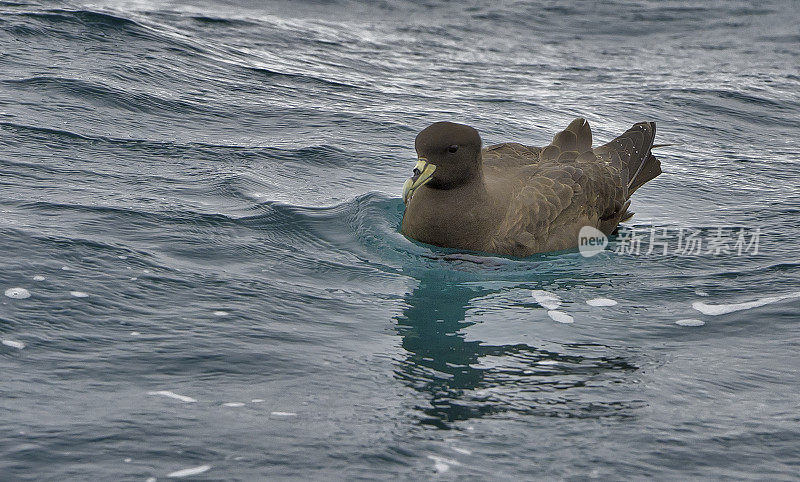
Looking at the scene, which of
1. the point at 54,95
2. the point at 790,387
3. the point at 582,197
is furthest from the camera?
the point at 54,95

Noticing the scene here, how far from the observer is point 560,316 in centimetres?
606

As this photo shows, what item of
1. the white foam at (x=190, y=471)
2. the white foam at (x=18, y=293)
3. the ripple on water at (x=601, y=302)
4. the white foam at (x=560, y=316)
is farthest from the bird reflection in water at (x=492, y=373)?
the white foam at (x=18, y=293)

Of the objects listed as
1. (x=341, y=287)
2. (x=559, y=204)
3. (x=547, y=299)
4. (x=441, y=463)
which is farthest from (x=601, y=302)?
(x=441, y=463)

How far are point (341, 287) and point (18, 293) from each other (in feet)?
6.18

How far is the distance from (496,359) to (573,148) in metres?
2.96

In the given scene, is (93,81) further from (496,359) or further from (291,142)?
(496,359)

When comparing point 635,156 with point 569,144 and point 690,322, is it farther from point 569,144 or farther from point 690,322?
point 690,322

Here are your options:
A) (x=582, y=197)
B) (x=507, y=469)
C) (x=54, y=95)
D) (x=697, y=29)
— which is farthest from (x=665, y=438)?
(x=697, y=29)

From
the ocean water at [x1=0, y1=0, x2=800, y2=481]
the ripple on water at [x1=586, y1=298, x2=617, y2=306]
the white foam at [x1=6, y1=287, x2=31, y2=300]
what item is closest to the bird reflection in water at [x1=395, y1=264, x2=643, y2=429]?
the ocean water at [x1=0, y1=0, x2=800, y2=481]

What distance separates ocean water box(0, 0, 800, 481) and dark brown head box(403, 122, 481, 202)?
538 millimetres

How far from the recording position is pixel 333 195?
808 centimetres

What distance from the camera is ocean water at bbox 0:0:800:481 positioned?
4.52 m

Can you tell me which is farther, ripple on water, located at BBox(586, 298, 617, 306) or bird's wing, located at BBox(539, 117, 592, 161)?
bird's wing, located at BBox(539, 117, 592, 161)

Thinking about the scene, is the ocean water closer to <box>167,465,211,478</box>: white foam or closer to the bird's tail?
<box>167,465,211,478</box>: white foam
